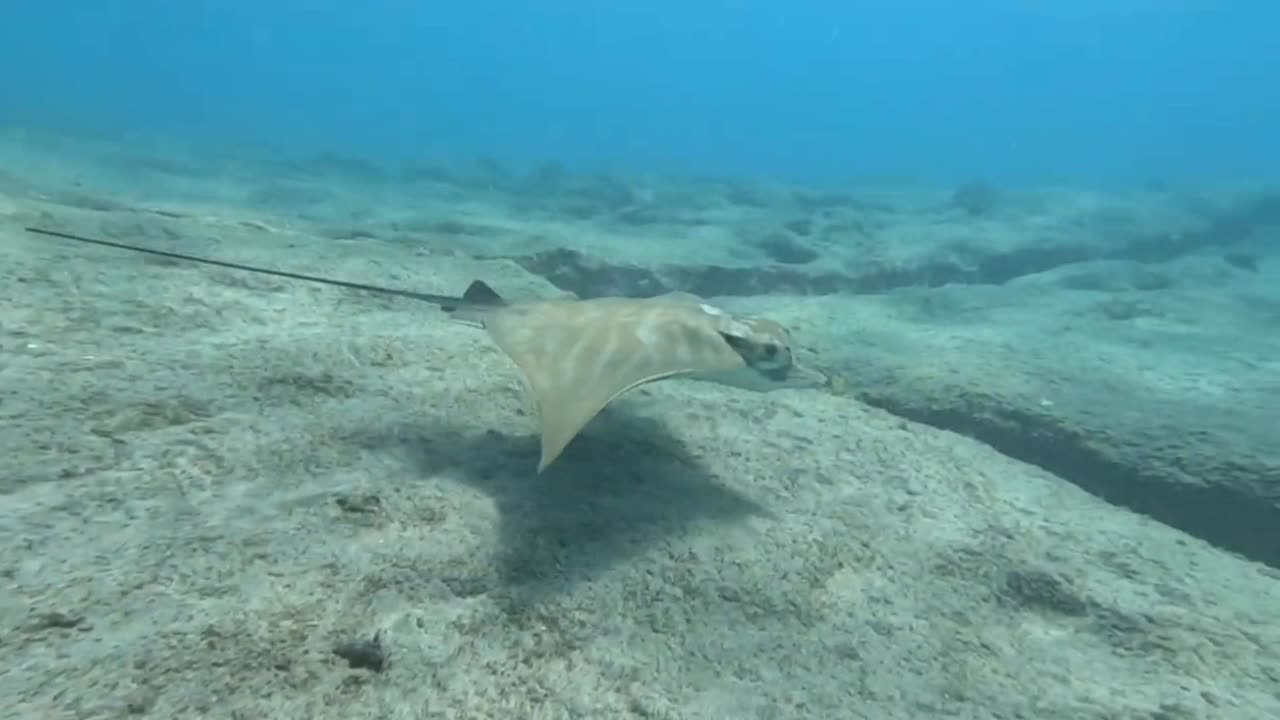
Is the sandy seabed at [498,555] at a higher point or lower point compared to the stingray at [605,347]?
lower

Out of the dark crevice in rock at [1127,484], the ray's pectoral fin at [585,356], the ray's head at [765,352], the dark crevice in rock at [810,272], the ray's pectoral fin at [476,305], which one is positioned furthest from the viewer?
the dark crevice in rock at [810,272]

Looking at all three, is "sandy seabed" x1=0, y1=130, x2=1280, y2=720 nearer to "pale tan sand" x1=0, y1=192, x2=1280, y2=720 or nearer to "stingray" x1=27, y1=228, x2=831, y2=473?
"pale tan sand" x1=0, y1=192, x2=1280, y2=720

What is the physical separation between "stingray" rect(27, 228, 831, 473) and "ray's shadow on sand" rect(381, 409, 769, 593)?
0.43m

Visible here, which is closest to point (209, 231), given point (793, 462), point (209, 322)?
point (209, 322)

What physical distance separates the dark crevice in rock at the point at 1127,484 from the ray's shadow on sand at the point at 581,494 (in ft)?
8.03

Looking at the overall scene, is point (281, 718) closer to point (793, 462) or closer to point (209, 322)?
point (793, 462)

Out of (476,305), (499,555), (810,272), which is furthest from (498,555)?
(810,272)

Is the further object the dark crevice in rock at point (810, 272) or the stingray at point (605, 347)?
the dark crevice in rock at point (810, 272)

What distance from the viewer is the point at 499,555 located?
288 cm

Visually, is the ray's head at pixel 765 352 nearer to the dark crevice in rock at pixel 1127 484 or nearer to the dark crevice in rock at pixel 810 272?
the dark crevice in rock at pixel 1127 484

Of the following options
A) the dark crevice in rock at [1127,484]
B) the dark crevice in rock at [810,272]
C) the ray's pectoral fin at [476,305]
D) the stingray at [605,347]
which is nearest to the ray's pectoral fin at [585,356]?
the stingray at [605,347]

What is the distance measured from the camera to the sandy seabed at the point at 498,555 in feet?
7.29

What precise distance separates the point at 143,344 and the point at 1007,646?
4130mm

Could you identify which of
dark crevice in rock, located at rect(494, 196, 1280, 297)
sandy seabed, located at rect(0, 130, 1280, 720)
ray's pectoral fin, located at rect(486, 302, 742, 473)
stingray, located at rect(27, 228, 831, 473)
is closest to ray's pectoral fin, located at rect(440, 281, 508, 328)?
stingray, located at rect(27, 228, 831, 473)
